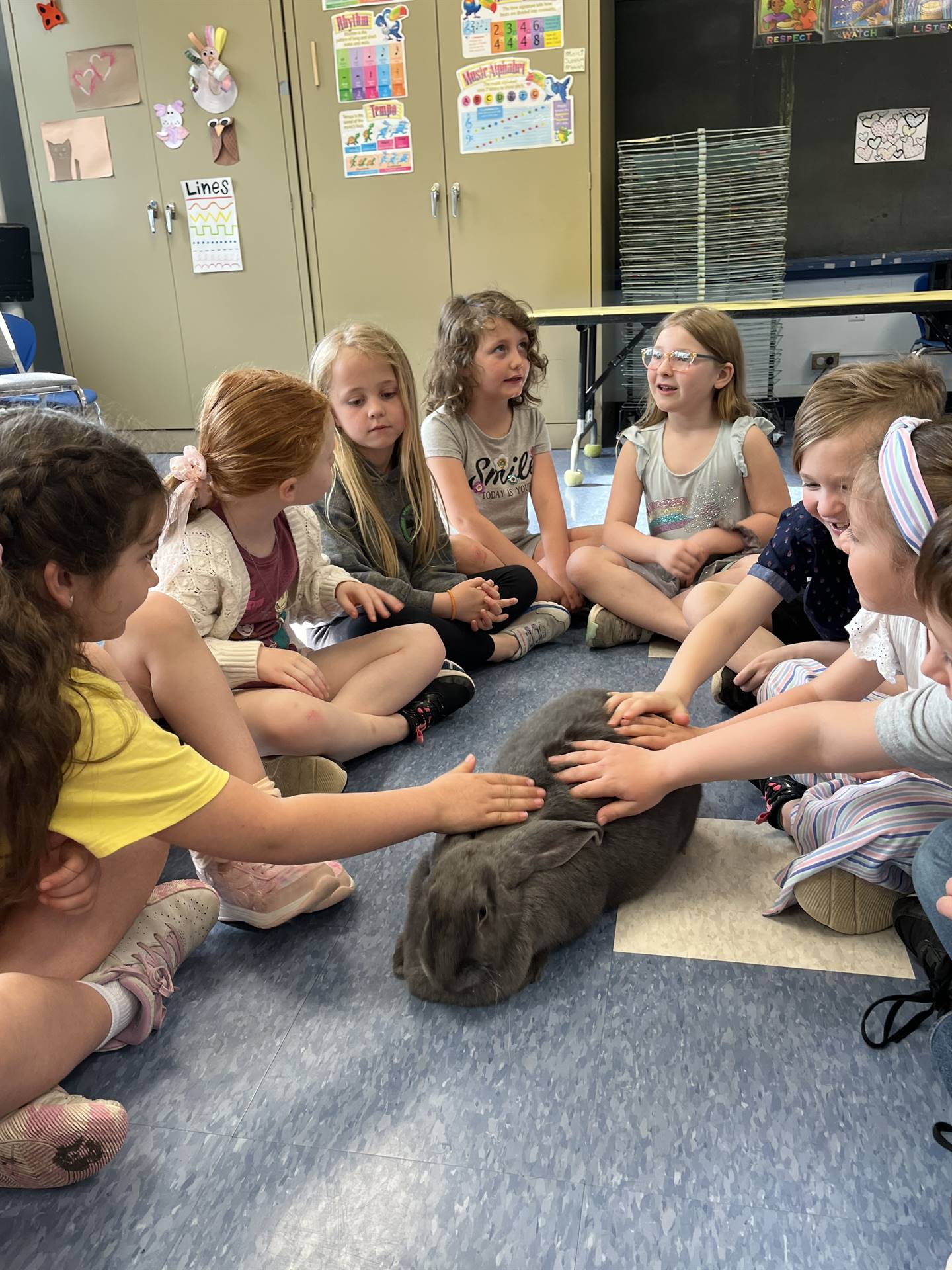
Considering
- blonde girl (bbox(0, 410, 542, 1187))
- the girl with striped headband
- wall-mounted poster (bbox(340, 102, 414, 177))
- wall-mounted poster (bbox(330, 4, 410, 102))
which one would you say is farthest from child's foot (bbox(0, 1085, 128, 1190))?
wall-mounted poster (bbox(330, 4, 410, 102))

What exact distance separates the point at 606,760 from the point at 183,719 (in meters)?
0.59

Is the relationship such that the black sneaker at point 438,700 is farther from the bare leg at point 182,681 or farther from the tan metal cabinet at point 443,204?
the tan metal cabinet at point 443,204

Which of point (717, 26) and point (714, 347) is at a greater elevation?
point (717, 26)

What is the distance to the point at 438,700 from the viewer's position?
5.98ft

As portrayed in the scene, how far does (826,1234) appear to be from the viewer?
30.5 inches

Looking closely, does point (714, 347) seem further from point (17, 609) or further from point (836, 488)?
point (17, 609)

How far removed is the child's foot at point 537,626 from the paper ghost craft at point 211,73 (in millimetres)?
3625

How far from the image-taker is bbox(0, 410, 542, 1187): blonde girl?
836 millimetres

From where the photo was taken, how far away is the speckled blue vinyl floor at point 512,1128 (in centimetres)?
79

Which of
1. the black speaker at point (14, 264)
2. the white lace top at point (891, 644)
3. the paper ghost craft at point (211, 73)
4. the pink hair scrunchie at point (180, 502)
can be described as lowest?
the white lace top at point (891, 644)

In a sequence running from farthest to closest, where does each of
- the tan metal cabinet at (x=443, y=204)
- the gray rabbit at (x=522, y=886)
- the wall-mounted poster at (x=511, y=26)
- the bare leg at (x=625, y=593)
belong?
the tan metal cabinet at (x=443, y=204), the wall-mounted poster at (x=511, y=26), the bare leg at (x=625, y=593), the gray rabbit at (x=522, y=886)

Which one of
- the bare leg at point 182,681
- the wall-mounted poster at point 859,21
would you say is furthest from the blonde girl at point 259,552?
the wall-mounted poster at point 859,21

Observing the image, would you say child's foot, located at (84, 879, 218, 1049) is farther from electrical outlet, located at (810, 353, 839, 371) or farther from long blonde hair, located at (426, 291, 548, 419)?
electrical outlet, located at (810, 353, 839, 371)

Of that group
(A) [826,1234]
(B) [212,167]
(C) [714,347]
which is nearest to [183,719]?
(A) [826,1234]
